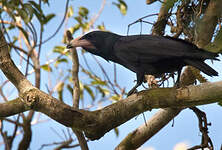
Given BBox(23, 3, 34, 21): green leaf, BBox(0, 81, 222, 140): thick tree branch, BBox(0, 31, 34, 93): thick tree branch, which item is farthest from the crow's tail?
BBox(23, 3, 34, 21): green leaf

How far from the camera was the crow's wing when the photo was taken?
3.63m

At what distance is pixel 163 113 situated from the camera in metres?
4.23

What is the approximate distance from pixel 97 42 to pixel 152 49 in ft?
2.85

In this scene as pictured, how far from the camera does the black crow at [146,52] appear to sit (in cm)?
360

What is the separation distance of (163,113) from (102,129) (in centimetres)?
115

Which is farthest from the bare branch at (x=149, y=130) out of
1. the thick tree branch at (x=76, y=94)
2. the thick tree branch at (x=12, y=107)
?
the thick tree branch at (x=12, y=107)

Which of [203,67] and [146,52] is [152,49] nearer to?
[146,52]

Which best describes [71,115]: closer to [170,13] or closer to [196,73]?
[196,73]

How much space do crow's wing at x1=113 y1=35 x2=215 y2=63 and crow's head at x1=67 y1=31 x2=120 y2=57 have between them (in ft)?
0.42

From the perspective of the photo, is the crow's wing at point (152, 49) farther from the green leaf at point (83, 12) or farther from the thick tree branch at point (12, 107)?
the green leaf at point (83, 12)

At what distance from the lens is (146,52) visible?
3.93 metres

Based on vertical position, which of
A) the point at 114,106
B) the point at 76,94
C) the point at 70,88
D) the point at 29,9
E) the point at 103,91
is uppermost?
the point at 29,9

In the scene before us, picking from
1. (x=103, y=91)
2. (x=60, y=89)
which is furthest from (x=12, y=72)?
(x=103, y=91)

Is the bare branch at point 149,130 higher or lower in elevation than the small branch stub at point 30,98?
lower
